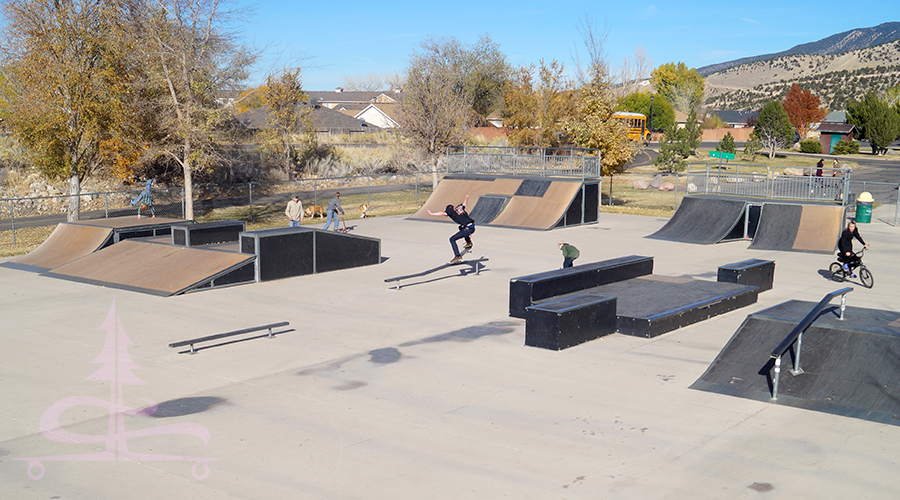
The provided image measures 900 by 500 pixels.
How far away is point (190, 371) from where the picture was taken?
30.2ft

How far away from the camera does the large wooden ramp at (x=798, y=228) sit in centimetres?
1958

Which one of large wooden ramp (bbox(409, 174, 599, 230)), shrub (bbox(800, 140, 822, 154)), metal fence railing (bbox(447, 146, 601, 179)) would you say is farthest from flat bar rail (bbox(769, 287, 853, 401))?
shrub (bbox(800, 140, 822, 154))

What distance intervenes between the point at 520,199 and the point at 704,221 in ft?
21.9

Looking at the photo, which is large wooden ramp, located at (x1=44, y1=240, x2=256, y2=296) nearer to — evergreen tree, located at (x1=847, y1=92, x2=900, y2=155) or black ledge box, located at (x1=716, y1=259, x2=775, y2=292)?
black ledge box, located at (x1=716, y1=259, x2=775, y2=292)

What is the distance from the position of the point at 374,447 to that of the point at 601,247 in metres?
14.0

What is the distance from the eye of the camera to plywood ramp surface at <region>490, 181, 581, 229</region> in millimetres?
24155

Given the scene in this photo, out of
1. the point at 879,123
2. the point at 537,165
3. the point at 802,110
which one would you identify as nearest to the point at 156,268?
the point at 537,165

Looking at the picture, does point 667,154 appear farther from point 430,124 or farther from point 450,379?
point 450,379

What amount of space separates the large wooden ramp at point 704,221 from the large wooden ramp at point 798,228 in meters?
0.88

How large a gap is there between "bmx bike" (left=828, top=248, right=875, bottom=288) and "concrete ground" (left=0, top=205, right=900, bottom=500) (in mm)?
1402

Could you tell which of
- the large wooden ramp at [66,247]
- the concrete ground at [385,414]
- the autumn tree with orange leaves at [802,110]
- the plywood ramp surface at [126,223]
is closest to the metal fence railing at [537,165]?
the plywood ramp surface at [126,223]

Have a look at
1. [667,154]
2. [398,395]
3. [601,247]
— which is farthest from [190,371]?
[667,154]

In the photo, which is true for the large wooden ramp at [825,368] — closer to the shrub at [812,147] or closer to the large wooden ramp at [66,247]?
the large wooden ramp at [66,247]

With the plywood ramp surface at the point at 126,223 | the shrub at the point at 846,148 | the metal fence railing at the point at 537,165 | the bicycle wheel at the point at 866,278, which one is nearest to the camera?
the bicycle wheel at the point at 866,278
